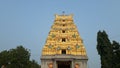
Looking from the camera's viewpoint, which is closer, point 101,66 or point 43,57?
point 101,66

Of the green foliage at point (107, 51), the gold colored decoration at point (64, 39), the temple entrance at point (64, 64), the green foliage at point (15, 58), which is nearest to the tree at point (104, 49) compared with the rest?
the green foliage at point (107, 51)

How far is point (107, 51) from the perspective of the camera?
36219 millimetres

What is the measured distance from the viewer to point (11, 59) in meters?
45.3

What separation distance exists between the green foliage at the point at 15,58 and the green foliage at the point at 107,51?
15.0 m

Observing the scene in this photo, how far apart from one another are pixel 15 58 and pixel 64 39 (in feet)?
32.4

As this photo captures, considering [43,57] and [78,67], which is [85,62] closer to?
[78,67]

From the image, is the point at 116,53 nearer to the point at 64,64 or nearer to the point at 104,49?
the point at 104,49

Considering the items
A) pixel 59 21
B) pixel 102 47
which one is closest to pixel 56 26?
pixel 59 21

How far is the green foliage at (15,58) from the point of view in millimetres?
45625

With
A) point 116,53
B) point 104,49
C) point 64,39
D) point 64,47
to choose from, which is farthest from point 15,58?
point 116,53

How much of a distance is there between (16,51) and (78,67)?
11.4m

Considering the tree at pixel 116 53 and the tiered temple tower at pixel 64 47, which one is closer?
the tree at pixel 116 53

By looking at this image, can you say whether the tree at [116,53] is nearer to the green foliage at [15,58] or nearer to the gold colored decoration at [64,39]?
the gold colored decoration at [64,39]

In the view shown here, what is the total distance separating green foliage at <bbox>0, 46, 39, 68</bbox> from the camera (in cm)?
4562
